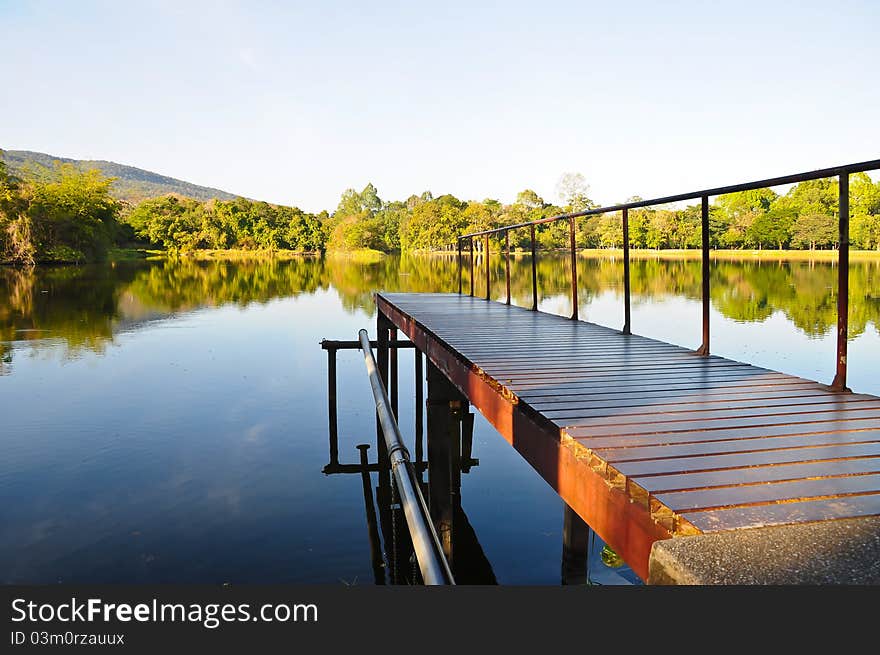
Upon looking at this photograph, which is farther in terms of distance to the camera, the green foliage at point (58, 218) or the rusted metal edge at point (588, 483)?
the green foliage at point (58, 218)

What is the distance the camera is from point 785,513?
5.21 ft

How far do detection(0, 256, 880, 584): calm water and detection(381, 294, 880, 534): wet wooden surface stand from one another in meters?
2.52

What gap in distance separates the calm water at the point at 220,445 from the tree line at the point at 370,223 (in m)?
8.45

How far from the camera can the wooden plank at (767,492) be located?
1640mm

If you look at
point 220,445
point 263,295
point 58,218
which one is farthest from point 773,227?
point 58,218

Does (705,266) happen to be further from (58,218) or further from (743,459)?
(58,218)

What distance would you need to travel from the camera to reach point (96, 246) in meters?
49.6

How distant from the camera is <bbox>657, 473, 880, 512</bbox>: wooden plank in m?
1.64

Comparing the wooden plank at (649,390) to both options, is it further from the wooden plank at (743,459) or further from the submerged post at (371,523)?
the submerged post at (371,523)

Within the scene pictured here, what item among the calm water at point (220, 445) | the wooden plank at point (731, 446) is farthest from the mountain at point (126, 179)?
the wooden plank at point (731, 446)

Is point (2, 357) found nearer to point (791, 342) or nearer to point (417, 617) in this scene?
point (417, 617)

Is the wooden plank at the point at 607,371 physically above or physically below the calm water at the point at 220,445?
above

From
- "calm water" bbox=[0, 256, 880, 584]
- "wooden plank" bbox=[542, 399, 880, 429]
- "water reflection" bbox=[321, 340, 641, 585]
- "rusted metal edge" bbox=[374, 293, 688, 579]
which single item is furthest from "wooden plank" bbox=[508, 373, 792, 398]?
"calm water" bbox=[0, 256, 880, 584]

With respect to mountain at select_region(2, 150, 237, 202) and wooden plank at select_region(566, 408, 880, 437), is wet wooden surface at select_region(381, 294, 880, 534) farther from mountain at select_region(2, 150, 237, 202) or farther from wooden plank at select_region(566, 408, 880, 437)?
mountain at select_region(2, 150, 237, 202)
